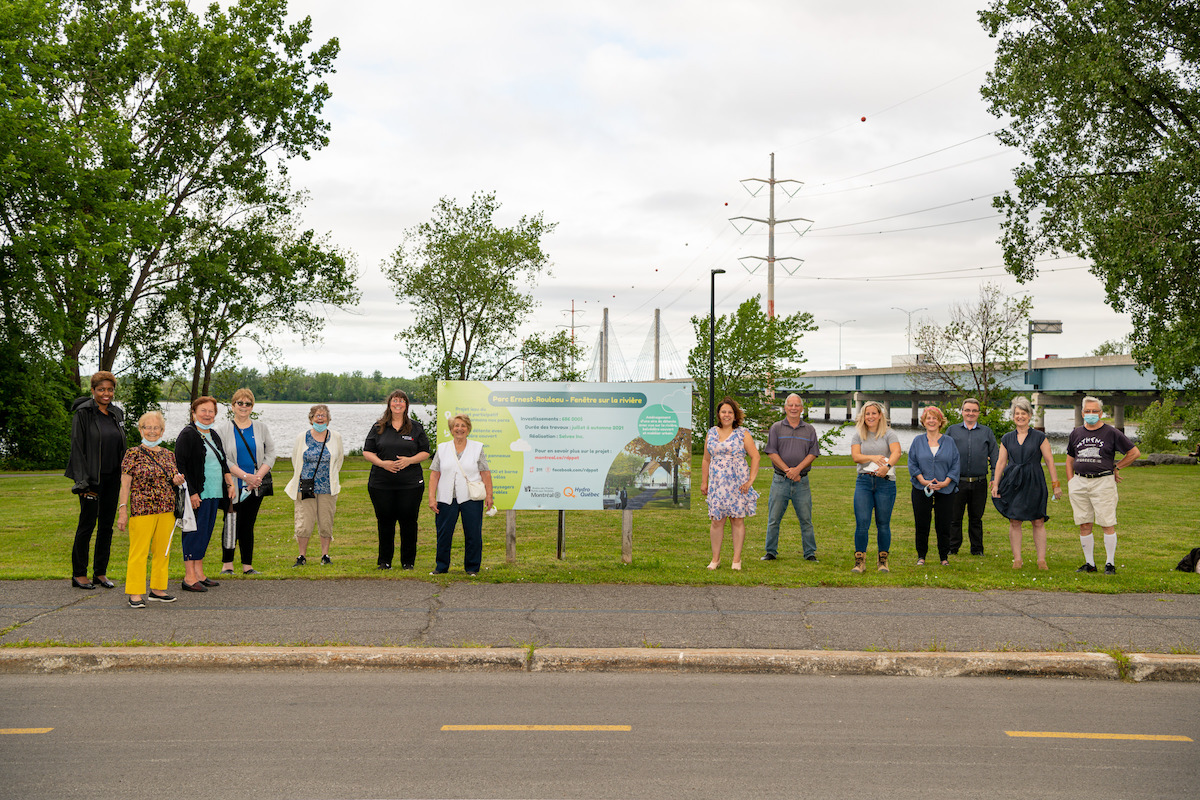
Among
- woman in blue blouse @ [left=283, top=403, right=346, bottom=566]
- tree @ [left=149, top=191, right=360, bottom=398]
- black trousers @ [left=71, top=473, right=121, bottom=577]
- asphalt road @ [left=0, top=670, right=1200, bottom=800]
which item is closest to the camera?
asphalt road @ [left=0, top=670, right=1200, bottom=800]

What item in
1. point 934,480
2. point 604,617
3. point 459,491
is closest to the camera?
point 604,617

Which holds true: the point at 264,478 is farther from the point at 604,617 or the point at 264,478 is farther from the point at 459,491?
the point at 604,617

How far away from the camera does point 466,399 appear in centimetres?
981

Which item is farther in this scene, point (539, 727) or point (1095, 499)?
point (1095, 499)

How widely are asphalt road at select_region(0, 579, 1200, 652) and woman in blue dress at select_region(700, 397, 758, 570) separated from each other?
1.15 meters

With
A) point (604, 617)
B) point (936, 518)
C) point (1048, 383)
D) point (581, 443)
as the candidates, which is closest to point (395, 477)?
point (581, 443)

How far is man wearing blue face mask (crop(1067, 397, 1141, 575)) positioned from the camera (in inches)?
368

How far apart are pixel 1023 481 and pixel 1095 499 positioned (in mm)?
725

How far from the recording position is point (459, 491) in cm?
888

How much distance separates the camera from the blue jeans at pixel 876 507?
9375 millimetres

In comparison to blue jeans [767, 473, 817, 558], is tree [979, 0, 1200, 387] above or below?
above

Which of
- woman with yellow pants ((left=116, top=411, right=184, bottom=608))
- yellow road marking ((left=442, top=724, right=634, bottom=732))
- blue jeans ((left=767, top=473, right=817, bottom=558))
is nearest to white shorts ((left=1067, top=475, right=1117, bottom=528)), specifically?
blue jeans ((left=767, top=473, right=817, bottom=558))

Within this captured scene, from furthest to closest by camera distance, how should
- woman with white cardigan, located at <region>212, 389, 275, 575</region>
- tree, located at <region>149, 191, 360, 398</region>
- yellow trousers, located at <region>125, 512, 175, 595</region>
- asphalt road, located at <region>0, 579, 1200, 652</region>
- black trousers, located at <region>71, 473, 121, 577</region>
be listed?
tree, located at <region>149, 191, 360, 398</region>
woman with white cardigan, located at <region>212, 389, 275, 575</region>
black trousers, located at <region>71, 473, 121, 577</region>
yellow trousers, located at <region>125, 512, 175, 595</region>
asphalt road, located at <region>0, 579, 1200, 652</region>

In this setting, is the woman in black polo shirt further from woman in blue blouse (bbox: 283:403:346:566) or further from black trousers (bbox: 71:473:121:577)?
black trousers (bbox: 71:473:121:577)
